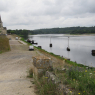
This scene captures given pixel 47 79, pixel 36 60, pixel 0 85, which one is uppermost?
pixel 36 60

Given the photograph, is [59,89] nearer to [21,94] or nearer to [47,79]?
[47,79]

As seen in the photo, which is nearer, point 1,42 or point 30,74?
point 30,74

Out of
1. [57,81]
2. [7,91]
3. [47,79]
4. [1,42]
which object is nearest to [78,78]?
[57,81]

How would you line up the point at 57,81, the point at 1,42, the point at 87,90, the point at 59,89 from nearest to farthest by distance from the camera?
the point at 87,90 < the point at 59,89 < the point at 57,81 < the point at 1,42

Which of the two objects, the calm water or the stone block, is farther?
the calm water

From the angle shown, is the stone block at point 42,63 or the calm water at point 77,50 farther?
the calm water at point 77,50

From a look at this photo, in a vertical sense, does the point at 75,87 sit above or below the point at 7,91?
above

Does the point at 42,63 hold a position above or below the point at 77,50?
above

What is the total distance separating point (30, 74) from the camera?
650 cm

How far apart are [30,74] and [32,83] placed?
1199 millimetres

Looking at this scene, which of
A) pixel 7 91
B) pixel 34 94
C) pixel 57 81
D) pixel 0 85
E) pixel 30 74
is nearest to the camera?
pixel 57 81

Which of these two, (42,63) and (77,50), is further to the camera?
(77,50)

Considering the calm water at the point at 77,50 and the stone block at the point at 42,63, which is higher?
the stone block at the point at 42,63

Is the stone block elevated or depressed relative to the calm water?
elevated
